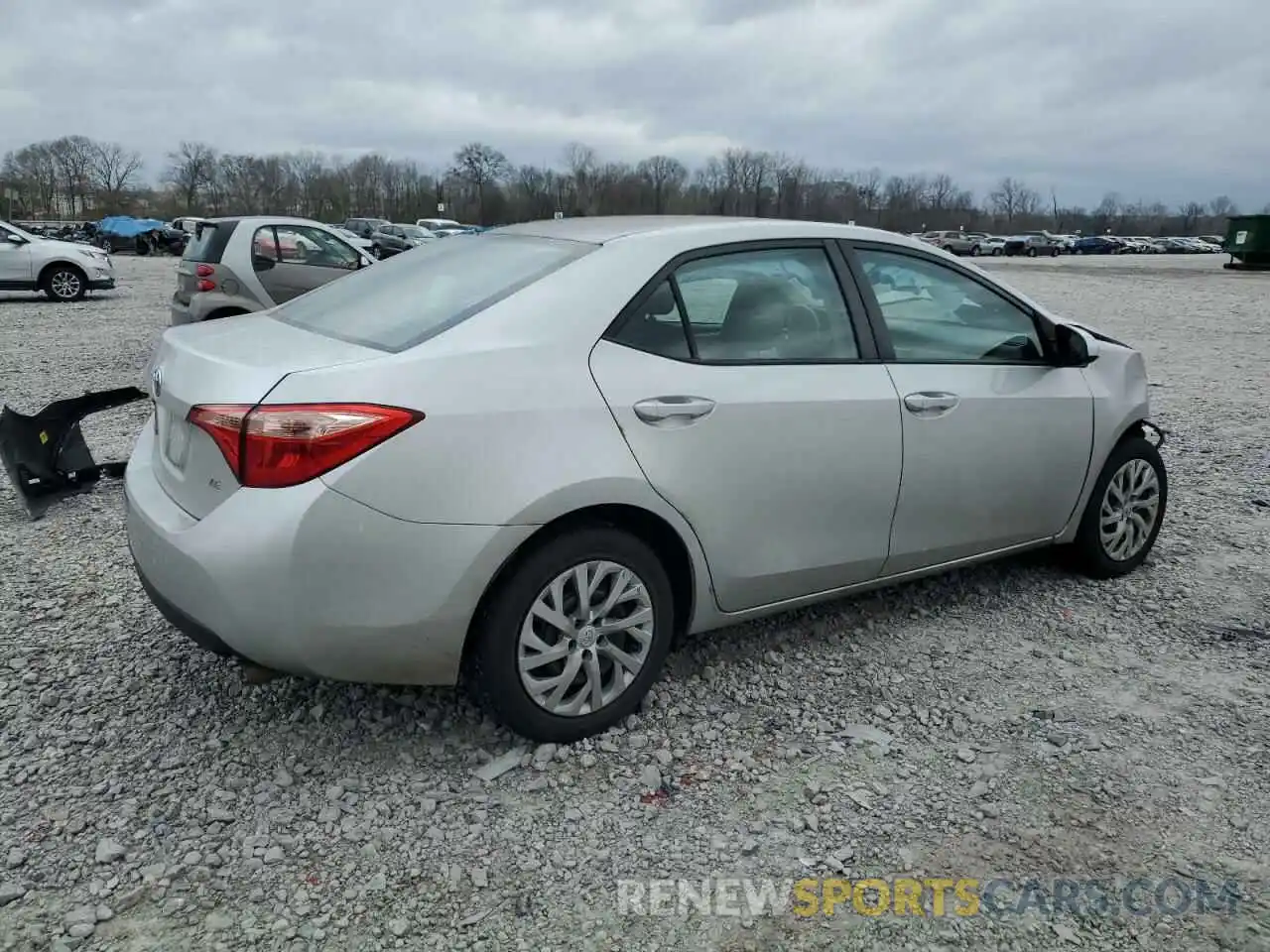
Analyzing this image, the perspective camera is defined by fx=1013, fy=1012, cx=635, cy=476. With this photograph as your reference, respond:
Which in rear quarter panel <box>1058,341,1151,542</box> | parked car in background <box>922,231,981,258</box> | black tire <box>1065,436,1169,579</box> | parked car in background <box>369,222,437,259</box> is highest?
parked car in background <box>922,231,981,258</box>

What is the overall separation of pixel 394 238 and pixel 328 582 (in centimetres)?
3337

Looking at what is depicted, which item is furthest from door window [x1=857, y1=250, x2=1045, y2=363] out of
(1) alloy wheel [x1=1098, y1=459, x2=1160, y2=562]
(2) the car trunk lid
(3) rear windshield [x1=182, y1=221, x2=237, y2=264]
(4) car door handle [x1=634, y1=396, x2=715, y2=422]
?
(3) rear windshield [x1=182, y1=221, x2=237, y2=264]

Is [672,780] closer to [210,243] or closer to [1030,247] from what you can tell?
[210,243]

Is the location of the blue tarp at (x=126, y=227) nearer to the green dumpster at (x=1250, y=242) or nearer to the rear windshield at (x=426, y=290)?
the green dumpster at (x=1250, y=242)

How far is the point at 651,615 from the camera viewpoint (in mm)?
3102

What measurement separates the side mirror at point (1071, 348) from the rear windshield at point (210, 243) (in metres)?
8.17

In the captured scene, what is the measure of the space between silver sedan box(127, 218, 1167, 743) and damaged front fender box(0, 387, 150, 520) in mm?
2322

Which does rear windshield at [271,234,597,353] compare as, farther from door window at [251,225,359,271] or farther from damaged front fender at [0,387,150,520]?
door window at [251,225,359,271]

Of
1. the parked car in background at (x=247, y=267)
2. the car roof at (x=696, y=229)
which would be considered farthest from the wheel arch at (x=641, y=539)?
the parked car in background at (x=247, y=267)

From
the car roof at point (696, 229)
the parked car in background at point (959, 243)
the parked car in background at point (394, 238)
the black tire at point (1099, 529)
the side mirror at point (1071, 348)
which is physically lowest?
the black tire at point (1099, 529)

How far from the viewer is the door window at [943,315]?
3705mm

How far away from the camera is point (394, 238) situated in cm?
3409

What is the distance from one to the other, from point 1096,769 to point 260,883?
2377mm

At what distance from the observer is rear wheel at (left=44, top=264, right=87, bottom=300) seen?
17.5 m
